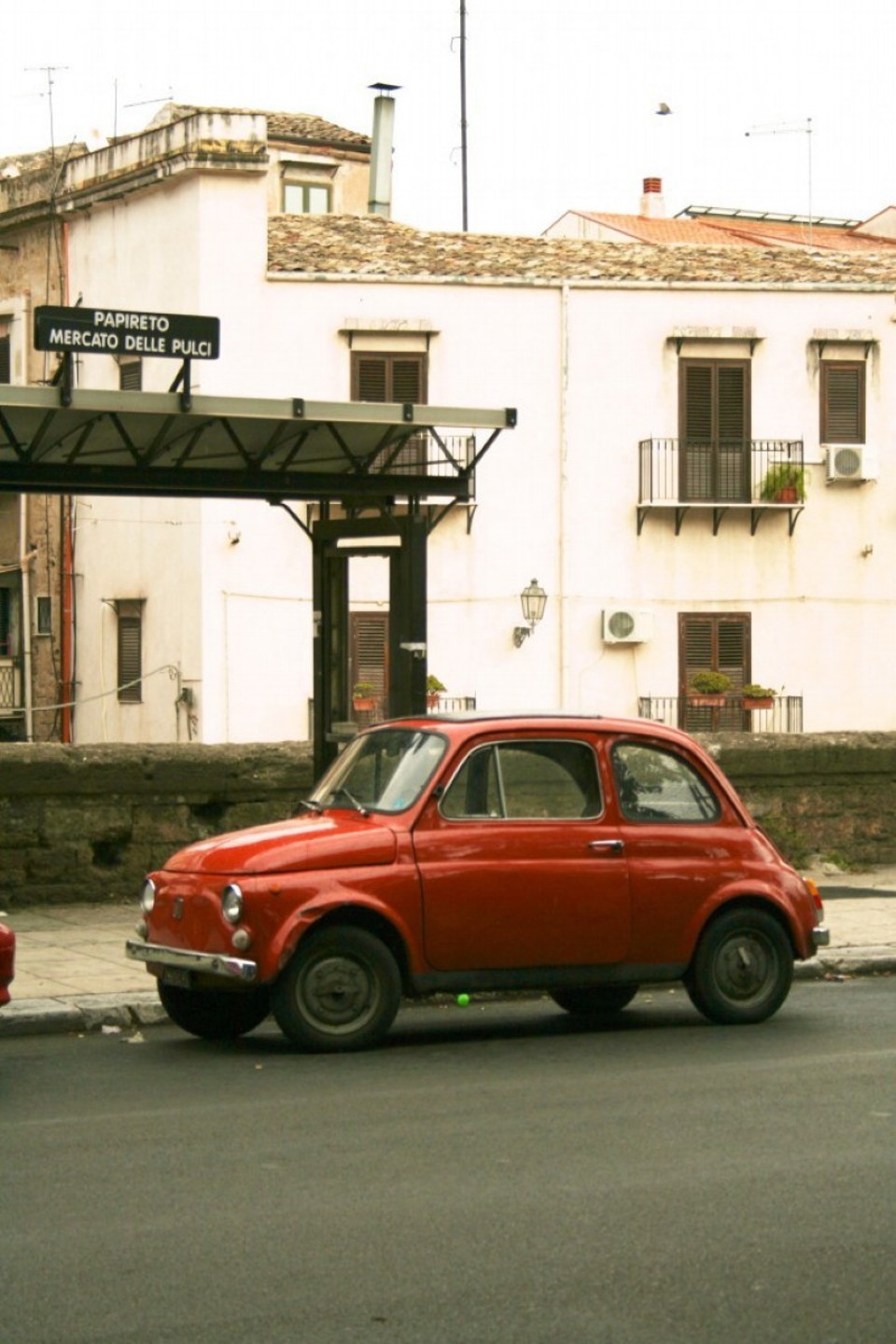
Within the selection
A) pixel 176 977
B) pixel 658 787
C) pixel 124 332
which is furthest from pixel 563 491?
pixel 176 977

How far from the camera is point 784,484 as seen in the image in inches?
1304

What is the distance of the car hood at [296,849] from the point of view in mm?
10273

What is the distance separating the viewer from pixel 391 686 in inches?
598

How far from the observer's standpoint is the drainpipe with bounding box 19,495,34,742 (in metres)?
34.2

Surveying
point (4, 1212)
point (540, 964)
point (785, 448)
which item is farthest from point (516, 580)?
point (4, 1212)

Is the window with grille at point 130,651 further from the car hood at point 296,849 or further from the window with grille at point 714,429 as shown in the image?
the car hood at point 296,849

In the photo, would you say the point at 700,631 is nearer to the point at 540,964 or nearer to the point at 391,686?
the point at 391,686

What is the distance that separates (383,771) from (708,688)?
21672 millimetres

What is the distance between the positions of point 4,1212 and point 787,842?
12.8 metres

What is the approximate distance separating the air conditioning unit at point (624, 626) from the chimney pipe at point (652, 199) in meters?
20.2

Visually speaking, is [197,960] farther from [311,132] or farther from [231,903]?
[311,132]

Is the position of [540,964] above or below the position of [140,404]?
below

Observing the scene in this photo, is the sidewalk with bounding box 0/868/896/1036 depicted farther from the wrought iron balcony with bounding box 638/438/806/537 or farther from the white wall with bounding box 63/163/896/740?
the wrought iron balcony with bounding box 638/438/806/537

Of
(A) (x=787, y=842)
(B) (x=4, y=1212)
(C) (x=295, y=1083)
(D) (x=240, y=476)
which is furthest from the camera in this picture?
(A) (x=787, y=842)
